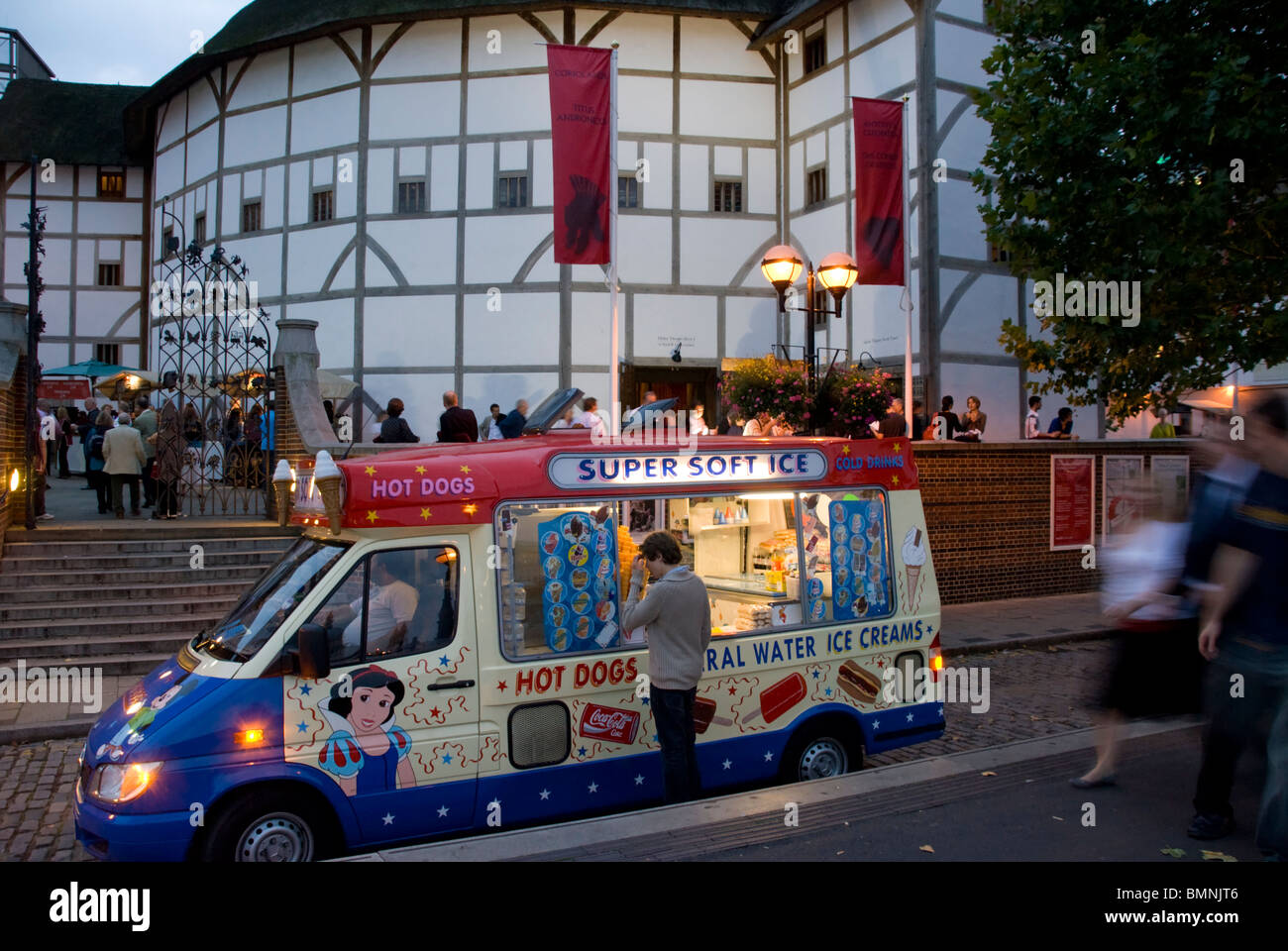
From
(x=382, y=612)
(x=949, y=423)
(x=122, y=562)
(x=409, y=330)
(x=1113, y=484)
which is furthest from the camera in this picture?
(x=409, y=330)

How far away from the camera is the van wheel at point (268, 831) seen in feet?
15.4

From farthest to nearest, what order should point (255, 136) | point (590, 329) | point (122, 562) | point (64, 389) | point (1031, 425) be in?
1. point (64, 389)
2. point (255, 136)
3. point (590, 329)
4. point (1031, 425)
5. point (122, 562)

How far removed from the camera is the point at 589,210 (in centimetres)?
1159

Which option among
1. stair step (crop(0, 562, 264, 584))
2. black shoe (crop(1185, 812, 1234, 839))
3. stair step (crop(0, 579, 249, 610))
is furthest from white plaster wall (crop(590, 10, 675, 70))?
black shoe (crop(1185, 812, 1234, 839))

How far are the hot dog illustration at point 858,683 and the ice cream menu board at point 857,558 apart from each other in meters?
0.34

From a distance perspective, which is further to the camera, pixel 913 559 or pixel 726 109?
pixel 726 109

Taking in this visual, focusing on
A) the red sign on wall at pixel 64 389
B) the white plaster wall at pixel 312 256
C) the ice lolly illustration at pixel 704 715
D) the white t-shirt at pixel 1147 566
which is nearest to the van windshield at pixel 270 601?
the ice lolly illustration at pixel 704 715

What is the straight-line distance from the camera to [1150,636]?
18.7 ft

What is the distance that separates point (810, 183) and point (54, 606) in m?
16.7

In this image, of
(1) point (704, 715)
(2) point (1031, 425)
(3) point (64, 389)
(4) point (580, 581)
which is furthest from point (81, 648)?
(3) point (64, 389)

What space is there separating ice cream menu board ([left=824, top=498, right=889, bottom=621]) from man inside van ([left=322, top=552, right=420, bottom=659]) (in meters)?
2.71

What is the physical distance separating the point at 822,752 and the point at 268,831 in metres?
3.52

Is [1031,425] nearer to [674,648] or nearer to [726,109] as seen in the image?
[726,109]
